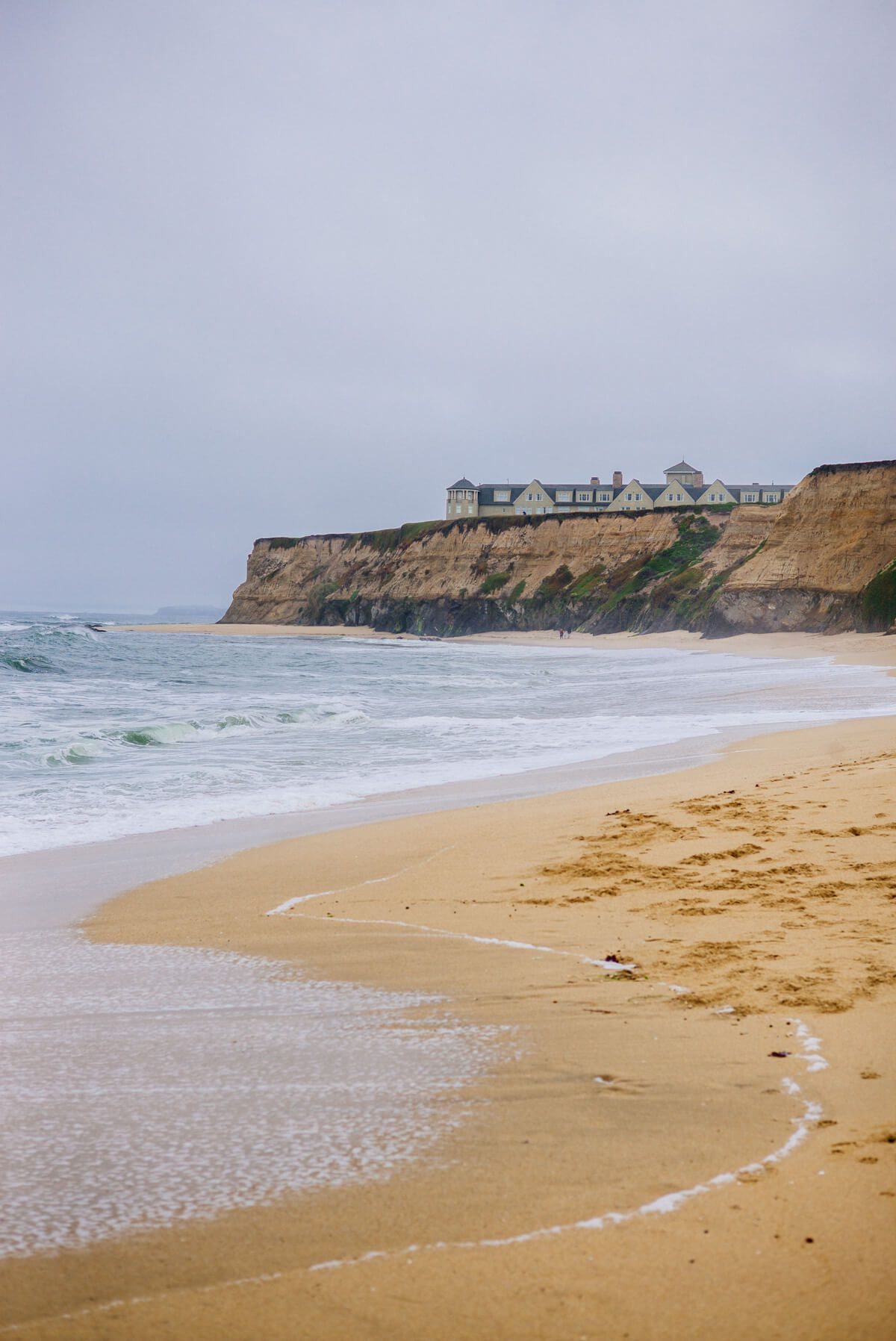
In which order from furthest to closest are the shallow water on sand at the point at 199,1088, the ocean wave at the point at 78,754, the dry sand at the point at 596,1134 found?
the ocean wave at the point at 78,754 → the shallow water on sand at the point at 199,1088 → the dry sand at the point at 596,1134

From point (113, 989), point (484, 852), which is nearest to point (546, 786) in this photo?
point (484, 852)

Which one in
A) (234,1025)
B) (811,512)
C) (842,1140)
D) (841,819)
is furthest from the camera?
(811,512)

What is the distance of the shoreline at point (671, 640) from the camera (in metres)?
38.6

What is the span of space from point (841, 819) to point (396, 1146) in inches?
203

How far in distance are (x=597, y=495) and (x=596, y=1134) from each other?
110 meters

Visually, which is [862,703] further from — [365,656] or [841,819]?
[365,656]

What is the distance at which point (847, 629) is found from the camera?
49.2 m

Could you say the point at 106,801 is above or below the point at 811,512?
below

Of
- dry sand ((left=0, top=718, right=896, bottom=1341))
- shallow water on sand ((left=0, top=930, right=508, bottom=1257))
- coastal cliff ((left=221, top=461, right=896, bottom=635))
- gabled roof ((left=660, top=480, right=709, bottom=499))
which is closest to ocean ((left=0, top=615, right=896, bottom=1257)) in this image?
shallow water on sand ((left=0, top=930, right=508, bottom=1257))

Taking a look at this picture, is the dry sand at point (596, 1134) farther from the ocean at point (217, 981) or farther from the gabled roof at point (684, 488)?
the gabled roof at point (684, 488)

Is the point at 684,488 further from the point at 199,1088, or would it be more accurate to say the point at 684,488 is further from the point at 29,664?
the point at 199,1088

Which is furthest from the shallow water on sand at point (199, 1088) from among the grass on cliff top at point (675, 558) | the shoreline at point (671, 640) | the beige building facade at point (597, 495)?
the beige building facade at point (597, 495)

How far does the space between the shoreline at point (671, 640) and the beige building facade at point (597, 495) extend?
84.4 feet

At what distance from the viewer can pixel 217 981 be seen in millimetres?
4551
